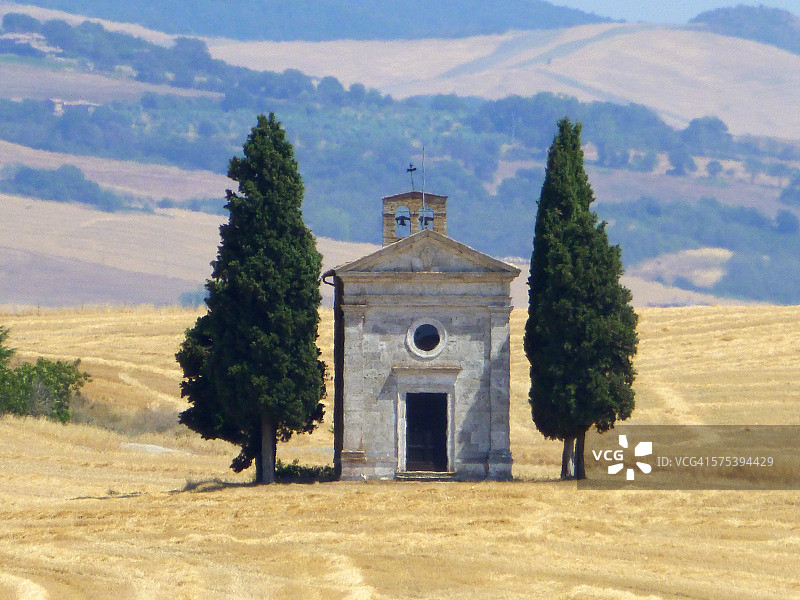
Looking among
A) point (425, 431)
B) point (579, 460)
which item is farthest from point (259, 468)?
point (579, 460)

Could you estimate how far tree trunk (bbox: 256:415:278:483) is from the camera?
122 ft

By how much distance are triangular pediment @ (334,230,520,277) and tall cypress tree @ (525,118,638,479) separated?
1.37 metres

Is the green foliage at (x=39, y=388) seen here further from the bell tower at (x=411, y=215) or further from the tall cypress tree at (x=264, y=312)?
the bell tower at (x=411, y=215)

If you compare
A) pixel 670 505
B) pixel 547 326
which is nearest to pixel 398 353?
pixel 547 326

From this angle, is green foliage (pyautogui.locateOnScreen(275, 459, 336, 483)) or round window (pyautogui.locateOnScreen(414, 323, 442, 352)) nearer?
round window (pyautogui.locateOnScreen(414, 323, 442, 352))

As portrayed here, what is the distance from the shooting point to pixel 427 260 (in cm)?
3722

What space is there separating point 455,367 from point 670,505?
7.71 meters

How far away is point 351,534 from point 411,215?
1333cm

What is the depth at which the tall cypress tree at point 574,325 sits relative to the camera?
3647 cm

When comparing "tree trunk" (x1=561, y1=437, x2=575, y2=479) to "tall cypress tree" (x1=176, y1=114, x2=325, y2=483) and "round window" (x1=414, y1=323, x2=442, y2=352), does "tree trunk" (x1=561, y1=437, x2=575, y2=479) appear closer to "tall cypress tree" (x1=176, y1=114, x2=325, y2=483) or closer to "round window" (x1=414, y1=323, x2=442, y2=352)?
"round window" (x1=414, y1=323, x2=442, y2=352)

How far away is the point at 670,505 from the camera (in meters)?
31.8

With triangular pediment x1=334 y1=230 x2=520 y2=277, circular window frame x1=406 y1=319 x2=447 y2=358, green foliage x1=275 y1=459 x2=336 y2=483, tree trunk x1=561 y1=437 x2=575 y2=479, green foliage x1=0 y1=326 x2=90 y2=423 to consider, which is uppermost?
triangular pediment x1=334 y1=230 x2=520 y2=277

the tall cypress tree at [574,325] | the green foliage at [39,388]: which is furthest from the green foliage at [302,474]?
the green foliage at [39,388]

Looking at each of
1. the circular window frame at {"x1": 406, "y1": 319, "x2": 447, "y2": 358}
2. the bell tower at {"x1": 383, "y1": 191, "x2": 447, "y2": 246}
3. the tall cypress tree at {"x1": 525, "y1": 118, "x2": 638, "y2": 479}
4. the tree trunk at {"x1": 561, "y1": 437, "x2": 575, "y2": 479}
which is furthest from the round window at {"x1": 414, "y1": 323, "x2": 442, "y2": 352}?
the tree trunk at {"x1": 561, "y1": 437, "x2": 575, "y2": 479}
